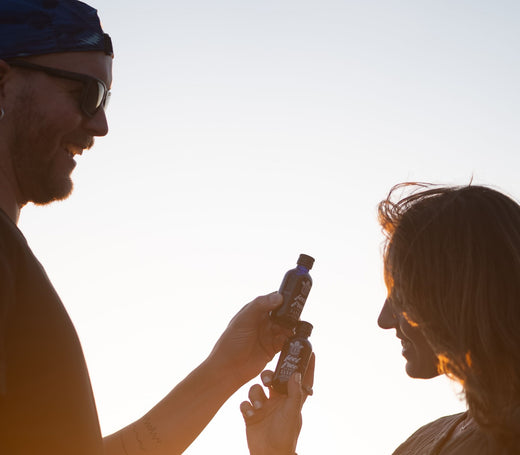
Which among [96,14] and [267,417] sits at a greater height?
[96,14]

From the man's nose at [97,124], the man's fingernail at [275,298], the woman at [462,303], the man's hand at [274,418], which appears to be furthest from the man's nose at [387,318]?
the man's nose at [97,124]

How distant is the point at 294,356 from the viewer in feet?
14.5

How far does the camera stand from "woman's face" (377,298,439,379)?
3371mm

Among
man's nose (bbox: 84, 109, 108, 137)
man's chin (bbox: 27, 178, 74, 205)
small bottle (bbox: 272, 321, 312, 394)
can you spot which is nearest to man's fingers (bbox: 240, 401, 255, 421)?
small bottle (bbox: 272, 321, 312, 394)

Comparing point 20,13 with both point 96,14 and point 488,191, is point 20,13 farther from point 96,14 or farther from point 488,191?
point 488,191

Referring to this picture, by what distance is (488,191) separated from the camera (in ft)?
11.1

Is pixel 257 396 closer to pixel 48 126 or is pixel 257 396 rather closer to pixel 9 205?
pixel 9 205

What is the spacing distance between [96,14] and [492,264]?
2.35 meters

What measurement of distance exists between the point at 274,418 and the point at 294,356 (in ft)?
1.73

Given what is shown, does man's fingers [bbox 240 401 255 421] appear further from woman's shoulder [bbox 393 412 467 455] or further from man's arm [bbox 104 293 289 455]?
woman's shoulder [bbox 393 412 467 455]

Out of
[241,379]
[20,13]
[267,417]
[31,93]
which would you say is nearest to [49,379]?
[31,93]

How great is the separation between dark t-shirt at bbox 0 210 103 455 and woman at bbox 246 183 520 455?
1.72 m

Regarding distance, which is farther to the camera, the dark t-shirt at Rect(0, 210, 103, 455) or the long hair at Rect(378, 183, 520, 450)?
the long hair at Rect(378, 183, 520, 450)

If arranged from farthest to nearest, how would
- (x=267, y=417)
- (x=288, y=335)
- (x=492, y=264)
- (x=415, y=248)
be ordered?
(x=288, y=335)
(x=267, y=417)
(x=415, y=248)
(x=492, y=264)
